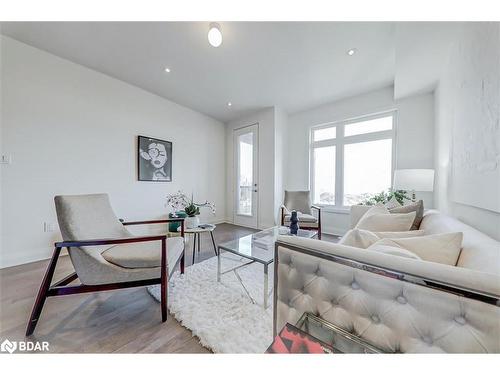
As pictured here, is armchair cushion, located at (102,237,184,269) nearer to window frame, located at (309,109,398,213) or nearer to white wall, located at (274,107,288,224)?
white wall, located at (274,107,288,224)

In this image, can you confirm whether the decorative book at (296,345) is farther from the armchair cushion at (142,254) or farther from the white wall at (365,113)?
the white wall at (365,113)

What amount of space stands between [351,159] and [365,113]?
31.8 inches

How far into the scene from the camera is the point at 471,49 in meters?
1.35

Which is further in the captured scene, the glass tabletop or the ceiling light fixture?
the ceiling light fixture

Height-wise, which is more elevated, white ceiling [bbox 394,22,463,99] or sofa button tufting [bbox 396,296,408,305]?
white ceiling [bbox 394,22,463,99]

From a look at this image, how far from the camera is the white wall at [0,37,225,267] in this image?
82.7 inches

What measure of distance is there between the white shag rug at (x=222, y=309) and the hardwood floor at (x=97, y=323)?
72mm

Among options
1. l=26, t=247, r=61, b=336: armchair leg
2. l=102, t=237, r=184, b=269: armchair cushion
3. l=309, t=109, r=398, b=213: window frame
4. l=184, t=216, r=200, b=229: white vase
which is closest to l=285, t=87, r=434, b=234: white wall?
l=309, t=109, r=398, b=213: window frame

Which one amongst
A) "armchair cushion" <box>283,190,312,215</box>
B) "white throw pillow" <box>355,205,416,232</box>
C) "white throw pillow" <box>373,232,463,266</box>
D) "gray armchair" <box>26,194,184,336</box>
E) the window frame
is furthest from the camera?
"armchair cushion" <box>283,190,312,215</box>

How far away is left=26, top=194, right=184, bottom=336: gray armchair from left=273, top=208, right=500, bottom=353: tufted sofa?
0.93m

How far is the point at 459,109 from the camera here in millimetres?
1589

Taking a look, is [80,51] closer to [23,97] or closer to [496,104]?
[23,97]

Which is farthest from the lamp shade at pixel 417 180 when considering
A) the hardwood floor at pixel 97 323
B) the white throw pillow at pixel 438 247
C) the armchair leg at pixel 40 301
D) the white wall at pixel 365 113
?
the armchair leg at pixel 40 301

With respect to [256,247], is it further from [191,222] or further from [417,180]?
[417,180]
